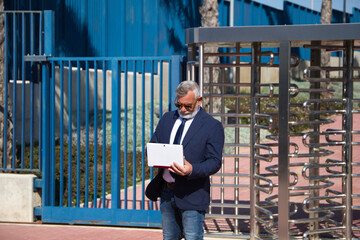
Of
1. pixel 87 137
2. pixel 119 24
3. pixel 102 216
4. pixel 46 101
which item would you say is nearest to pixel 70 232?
pixel 102 216

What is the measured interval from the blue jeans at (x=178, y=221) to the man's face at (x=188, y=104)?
621 millimetres

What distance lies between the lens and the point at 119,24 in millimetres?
18281

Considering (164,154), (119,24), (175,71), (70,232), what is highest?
(119,24)

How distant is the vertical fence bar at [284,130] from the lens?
6707 mm

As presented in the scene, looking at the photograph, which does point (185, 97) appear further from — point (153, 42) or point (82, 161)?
point (153, 42)

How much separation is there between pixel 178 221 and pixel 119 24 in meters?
13.5

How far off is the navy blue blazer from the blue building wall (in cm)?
1141

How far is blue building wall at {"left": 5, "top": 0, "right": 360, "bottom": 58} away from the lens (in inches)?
659

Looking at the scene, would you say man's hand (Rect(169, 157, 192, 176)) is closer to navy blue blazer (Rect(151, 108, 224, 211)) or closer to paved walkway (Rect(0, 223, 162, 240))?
navy blue blazer (Rect(151, 108, 224, 211))

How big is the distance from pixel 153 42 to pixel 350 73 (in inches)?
507

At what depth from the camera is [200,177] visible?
16.7 ft

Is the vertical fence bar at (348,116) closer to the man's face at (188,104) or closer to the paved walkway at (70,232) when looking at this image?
the paved walkway at (70,232)

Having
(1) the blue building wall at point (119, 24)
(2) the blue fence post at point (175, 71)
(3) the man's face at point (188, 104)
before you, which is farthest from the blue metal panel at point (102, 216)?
(1) the blue building wall at point (119, 24)

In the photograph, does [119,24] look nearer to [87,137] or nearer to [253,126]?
[87,137]
